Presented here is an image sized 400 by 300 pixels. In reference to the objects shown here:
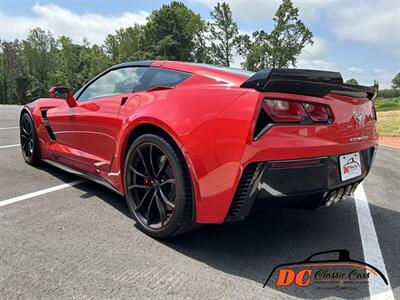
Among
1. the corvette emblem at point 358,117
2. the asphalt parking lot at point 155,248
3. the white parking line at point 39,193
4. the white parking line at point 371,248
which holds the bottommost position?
the white parking line at point 371,248

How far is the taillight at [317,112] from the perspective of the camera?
2295 mm

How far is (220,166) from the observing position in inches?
88.2

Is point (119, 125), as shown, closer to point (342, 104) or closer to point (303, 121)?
point (303, 121)

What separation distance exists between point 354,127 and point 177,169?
1266 millimetres

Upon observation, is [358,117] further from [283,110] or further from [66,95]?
[66,95]

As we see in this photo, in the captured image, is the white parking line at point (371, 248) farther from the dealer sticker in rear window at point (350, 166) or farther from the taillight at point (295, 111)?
the taillight at point (295, 111)

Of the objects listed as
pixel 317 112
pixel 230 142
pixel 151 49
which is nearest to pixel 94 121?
pixel 230 142

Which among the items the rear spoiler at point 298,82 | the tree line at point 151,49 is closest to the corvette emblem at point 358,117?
the rear spoiler at point 298,82

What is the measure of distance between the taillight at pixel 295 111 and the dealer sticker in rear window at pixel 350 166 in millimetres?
345

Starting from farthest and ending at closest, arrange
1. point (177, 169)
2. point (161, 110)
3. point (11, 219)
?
point (11, 219) → point (161, 110) → point (177, 169)

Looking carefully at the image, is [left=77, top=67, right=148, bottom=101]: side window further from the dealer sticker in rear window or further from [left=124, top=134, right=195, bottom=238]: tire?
the dealer sticker in rear window

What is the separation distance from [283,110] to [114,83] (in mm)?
1899

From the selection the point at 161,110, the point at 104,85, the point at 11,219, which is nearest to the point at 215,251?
the point at 161,110

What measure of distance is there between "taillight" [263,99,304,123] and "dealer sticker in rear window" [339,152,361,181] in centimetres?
47
